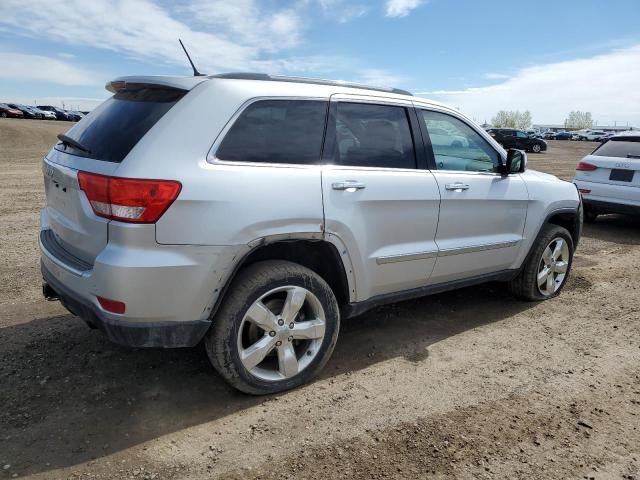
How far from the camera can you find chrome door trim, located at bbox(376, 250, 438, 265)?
3.45 meters

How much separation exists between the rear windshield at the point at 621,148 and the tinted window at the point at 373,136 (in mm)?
6131

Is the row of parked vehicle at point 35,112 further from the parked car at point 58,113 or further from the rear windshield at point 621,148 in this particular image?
the rear windshield at point 621,148

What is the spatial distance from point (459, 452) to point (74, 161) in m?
2.67

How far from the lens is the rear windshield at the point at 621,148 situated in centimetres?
808

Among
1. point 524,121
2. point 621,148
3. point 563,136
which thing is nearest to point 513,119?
point 524,121

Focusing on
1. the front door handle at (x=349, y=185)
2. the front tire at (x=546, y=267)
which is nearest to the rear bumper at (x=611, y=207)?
the front tire at (x=546, y=267)

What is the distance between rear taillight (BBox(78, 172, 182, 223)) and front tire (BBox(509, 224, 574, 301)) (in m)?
3.46

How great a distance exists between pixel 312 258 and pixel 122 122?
141 centimetres

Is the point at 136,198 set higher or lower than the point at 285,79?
lower

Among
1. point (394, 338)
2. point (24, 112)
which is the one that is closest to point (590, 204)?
point (394, 338)

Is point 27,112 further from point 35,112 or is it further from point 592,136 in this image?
point 592,136

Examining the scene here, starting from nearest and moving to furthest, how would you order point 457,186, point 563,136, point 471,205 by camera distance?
point 457,186 → point 471,205 → point 563,136

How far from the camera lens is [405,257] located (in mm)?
3578

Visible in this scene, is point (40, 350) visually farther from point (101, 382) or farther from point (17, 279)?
point (17, 279)
